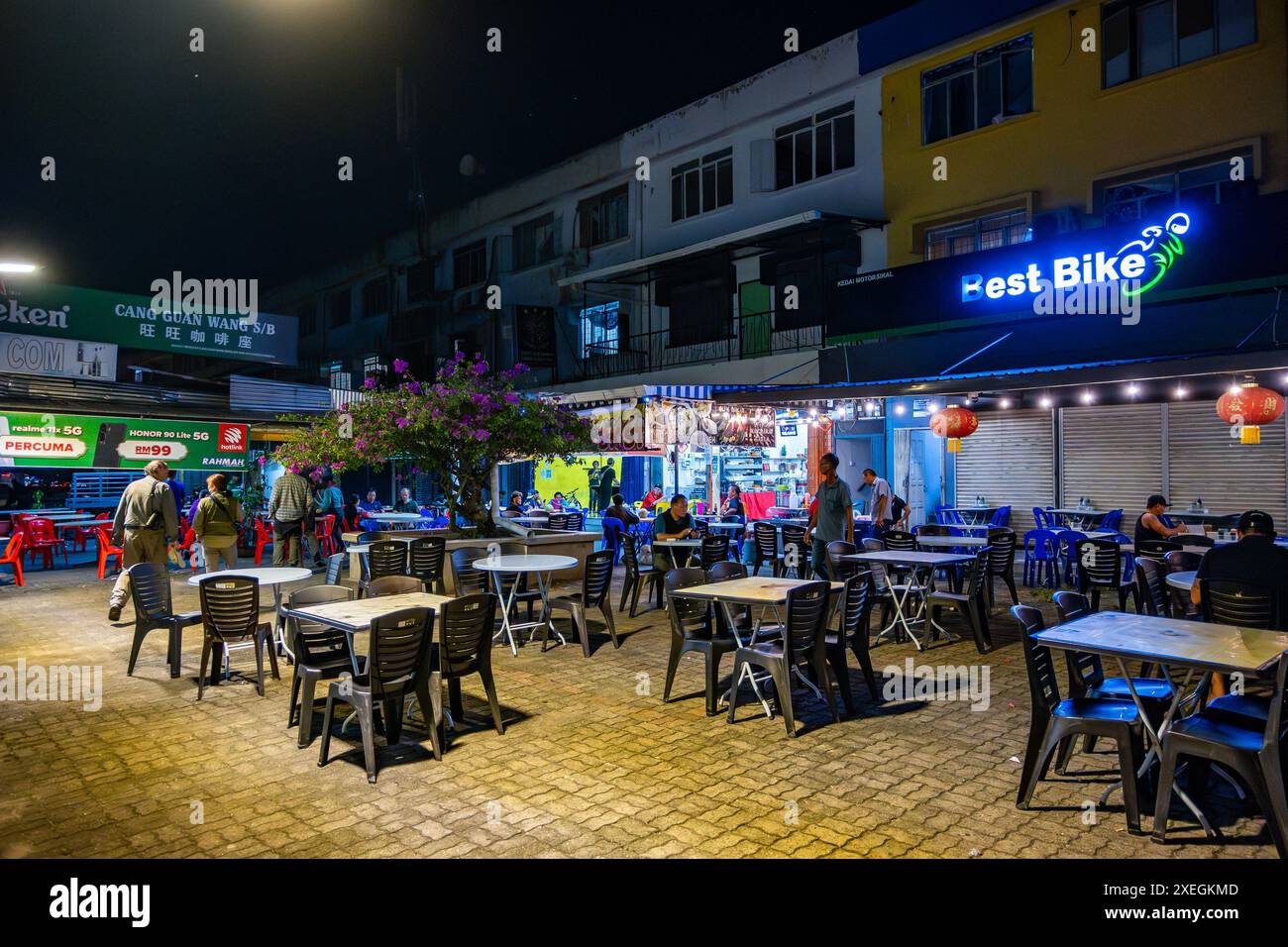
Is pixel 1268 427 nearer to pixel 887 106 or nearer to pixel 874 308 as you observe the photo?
pixel 874 308

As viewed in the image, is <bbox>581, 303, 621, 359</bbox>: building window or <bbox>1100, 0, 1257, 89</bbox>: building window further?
<bbox>581, 303, 621, 359</bbox>: building window

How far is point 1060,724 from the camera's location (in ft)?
14.7

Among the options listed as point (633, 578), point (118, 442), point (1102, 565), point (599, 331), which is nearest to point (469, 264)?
point (599, 331)

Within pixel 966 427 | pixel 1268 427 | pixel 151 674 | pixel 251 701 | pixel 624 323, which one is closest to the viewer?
pixel 251 701

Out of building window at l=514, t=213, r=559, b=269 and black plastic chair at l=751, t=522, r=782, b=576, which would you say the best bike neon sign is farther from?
building window at l=514, t=213, r=559, b=269

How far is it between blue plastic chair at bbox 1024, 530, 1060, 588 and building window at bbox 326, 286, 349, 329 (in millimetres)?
28803

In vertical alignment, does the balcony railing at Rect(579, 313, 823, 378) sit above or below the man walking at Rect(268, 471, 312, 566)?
above

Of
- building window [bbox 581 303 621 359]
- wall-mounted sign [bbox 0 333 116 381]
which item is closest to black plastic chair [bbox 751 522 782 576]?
building window [bbox 581 303 621 359]

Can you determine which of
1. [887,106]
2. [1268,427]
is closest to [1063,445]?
[1268,427]

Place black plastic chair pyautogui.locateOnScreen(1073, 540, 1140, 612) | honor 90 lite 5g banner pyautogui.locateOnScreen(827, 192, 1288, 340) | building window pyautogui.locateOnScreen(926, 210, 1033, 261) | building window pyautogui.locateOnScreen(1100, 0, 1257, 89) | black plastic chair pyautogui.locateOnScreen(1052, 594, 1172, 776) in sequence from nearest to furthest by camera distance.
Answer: black plastic chair pyautogui.locateOnScreen(1052, 594, 1172, 776)
black plastic chair pyautogui.locateOnScreen(1073, 540, 1140, 612)
honor 90 lite 5g banner pyautogui.locateOnScreen(827, 192, 1288, 340)
building window pyautogui.locateOnScreen(1100, 0, 1257, 89)
building window pyautogui.locateOnScreen(926, 210, 1033, 261)

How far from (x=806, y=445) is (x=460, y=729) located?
1245 centimetres

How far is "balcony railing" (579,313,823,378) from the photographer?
1878 centimetres

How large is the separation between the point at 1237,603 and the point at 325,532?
50.5ft

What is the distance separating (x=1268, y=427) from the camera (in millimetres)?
12820
